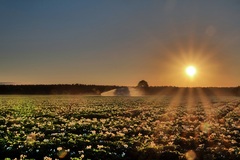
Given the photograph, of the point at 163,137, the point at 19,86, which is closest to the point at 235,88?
the point at 19,86

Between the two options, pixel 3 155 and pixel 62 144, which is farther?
pixel 62 144

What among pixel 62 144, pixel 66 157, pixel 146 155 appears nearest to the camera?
pixel 66 157

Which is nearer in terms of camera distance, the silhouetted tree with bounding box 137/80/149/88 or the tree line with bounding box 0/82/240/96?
the tree line with bounding box 0/82/240/96

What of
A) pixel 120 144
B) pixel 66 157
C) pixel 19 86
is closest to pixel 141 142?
pixel 120 144

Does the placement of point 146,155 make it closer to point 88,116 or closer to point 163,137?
point 163,137

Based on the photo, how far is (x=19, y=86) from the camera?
440 ft

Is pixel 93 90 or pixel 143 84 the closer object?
pixel 93 90

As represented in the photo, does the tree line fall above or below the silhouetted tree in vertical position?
below

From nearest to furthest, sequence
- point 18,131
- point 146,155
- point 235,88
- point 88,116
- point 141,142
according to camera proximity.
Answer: point 146,155, point 141,142, point 18,131, point 88,116, point 235,88

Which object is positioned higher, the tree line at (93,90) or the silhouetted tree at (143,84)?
the silhouetted tree at (143,84)

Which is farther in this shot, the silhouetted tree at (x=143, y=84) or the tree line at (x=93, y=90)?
the silhouetted tree at (x=143, y=84)

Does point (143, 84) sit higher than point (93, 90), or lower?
higher

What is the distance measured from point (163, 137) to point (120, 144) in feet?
11.1

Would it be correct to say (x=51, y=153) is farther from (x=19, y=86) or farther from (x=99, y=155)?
(x=19, y=86)
